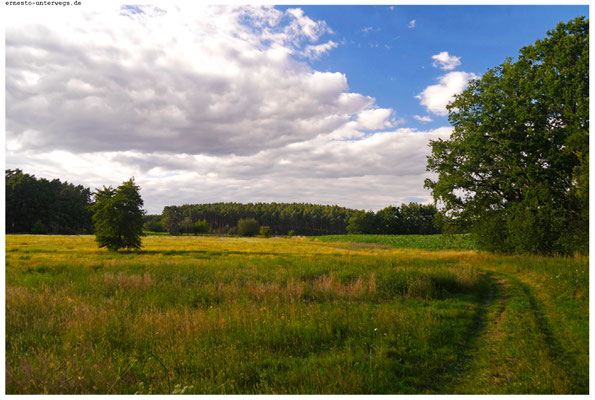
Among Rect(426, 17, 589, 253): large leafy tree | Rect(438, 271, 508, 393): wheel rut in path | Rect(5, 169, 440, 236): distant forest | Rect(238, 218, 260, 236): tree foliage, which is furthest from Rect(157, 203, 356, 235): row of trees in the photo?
Rect(438, 271, 508, 393): wheel rut in path

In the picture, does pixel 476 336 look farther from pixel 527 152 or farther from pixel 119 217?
pixel 119 217

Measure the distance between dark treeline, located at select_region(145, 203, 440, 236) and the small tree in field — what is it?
86187 mm

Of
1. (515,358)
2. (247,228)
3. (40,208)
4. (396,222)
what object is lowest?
(247,228)

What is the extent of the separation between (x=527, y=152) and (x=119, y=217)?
39.1m

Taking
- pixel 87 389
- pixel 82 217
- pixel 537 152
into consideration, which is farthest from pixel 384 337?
pixel 82 217

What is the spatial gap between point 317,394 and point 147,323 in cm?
484

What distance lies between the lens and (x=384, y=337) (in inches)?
267

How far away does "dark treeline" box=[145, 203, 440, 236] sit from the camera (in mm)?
128250

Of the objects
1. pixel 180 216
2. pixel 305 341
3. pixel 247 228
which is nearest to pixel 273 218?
pixel 180 216

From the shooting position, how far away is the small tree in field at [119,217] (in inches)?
1379

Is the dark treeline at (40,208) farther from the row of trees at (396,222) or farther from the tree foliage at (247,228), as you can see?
the row of trees at (396,222)

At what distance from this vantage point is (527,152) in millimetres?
22781

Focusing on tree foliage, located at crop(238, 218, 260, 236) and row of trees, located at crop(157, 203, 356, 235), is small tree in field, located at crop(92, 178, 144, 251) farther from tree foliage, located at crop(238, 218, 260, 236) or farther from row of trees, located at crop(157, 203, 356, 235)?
row of trees, located at crop(157, 203, 356, 235)

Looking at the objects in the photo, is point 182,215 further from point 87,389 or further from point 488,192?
point 87,389
